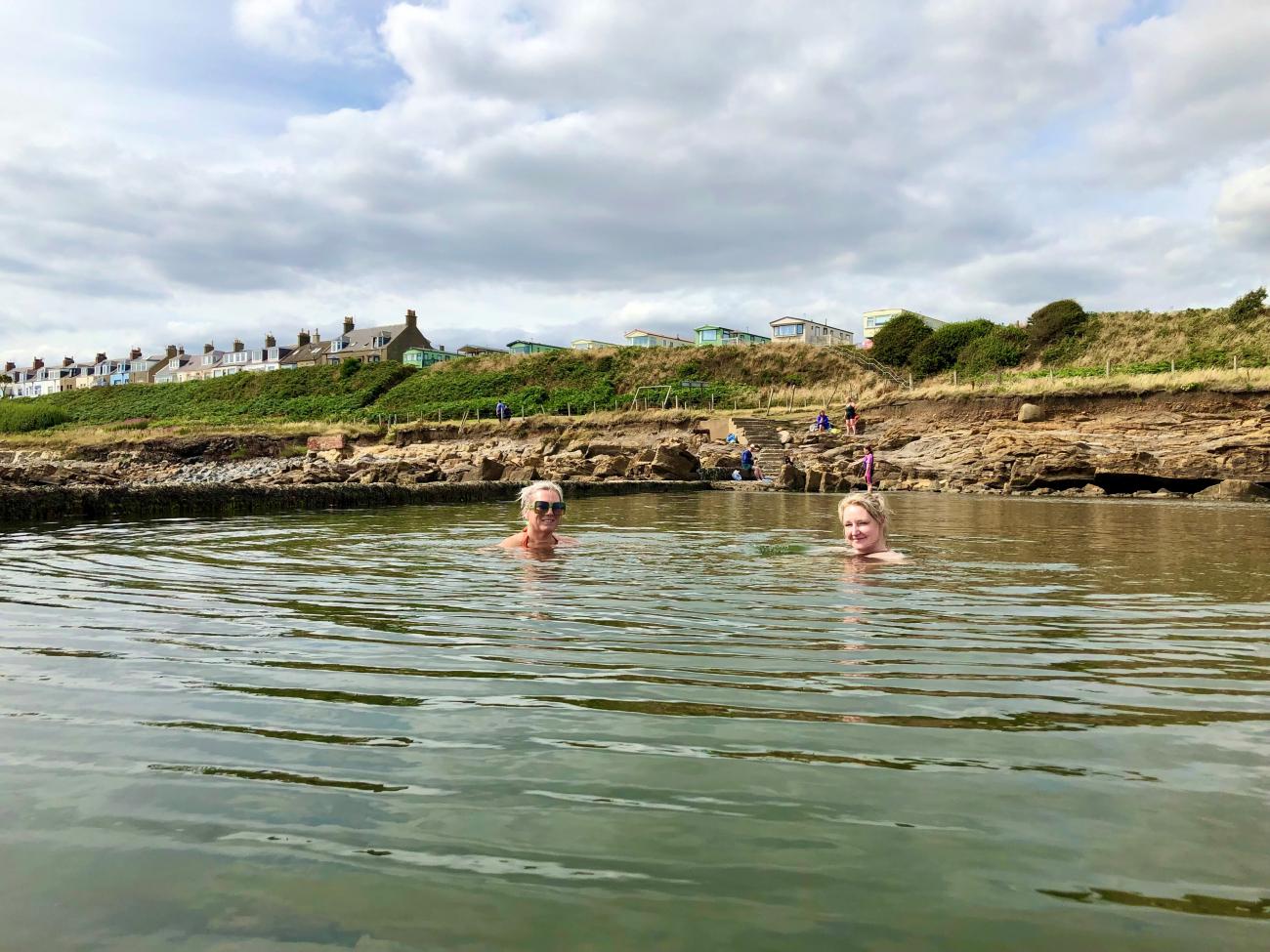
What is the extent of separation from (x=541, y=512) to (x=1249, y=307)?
51.6 m

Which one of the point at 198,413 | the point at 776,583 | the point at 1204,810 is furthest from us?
the point at 198,413

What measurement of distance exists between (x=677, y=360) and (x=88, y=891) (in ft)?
203

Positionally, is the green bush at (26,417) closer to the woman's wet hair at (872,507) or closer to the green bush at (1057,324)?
the green bush at (1057,324)

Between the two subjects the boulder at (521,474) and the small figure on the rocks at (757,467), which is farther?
the small figure on the rocks at (757,467)

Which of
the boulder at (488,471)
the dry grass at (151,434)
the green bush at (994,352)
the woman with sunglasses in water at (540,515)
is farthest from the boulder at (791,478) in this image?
the dry grass at (151,434)

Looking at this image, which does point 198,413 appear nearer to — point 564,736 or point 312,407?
point 312,407

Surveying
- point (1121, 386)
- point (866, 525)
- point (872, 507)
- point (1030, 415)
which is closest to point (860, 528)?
point (866, 525)

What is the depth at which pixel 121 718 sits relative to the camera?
2.92 m

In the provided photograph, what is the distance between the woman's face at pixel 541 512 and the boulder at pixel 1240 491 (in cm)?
1873

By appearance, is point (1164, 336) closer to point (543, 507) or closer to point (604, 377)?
point (604, 377)

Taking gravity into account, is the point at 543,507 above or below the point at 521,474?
below

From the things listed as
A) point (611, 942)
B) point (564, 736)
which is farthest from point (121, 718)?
point (611, 942)

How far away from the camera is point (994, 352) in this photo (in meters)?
52.3

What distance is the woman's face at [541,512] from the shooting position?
8469 millimetres
